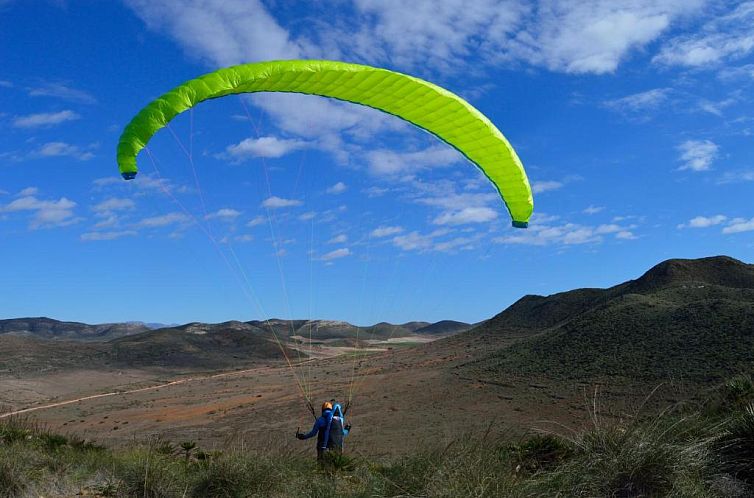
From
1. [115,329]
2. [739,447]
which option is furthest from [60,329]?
[739,447]

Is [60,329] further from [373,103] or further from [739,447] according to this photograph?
[739,447]

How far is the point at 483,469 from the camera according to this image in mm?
4996

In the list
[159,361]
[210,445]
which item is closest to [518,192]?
[210,445]

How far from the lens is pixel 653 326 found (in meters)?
25.7

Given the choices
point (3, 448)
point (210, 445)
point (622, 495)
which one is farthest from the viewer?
point (210, 445)

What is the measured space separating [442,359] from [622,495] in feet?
99.9

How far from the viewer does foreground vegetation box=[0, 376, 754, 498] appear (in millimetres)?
4781

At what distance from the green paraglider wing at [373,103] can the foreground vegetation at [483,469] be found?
4.92m

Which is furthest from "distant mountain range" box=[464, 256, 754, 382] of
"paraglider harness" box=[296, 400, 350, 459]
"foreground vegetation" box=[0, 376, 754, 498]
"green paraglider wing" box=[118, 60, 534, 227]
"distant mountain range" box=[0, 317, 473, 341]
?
"distant mountain range" box=[0, 317, 473, 341]

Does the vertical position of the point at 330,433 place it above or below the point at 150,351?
below

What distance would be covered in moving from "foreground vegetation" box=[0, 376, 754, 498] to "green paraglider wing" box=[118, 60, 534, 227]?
16.1ft

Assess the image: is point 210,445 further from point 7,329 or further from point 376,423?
point 7,329

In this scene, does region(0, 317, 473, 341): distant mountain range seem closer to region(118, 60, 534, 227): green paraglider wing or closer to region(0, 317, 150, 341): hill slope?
region(0, 317, 150, 341): hill slope

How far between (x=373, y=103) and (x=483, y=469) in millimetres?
7682
